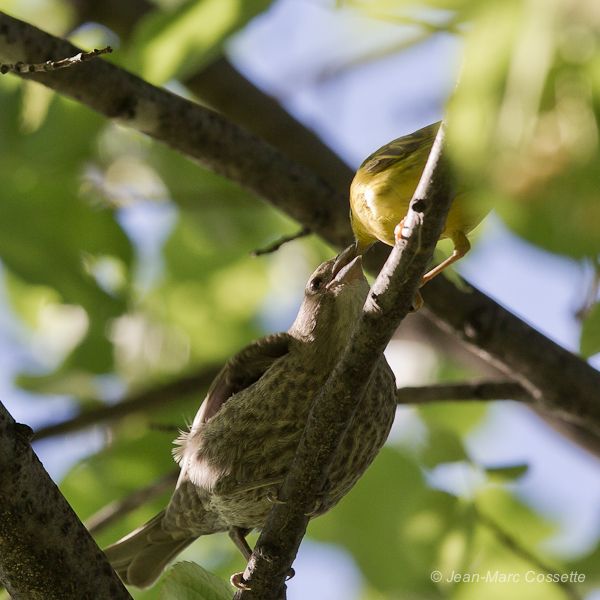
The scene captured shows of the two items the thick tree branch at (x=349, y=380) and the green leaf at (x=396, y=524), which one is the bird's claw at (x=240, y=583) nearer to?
the thick tree branch at (x=349, y=380)

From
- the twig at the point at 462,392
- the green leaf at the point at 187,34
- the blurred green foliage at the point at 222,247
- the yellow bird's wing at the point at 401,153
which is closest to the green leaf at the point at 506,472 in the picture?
the blurred green foliage at the point at 222,247

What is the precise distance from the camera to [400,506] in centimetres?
438

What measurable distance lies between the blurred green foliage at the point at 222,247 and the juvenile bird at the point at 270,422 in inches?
26.7

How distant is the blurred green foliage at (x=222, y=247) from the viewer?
37.4 inches

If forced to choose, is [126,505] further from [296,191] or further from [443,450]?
[296,191]

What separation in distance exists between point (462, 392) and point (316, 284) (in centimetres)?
88

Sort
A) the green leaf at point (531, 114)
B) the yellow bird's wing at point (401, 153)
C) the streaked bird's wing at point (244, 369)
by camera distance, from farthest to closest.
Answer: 1. the streaked bird's wing at point (244, 369)
2. the yellow bird's wing at point (401, 153)
3. the green leaf at point (531, 114)

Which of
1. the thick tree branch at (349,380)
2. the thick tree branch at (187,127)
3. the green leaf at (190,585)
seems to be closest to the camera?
the thick tree branch at (349,380)

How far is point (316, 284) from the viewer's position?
410 centimetres

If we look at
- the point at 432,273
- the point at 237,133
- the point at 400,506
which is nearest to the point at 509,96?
the point at 432,273

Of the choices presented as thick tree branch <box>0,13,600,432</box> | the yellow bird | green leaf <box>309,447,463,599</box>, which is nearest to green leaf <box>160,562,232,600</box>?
the yellow bird

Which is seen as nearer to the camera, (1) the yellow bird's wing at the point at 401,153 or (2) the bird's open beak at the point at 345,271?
(1) the yellow bird's wing at the point at 401,153

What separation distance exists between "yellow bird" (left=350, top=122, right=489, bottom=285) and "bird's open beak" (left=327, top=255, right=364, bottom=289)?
2.70 feet

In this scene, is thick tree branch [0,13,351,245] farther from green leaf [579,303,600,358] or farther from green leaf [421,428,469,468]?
green leaf [579,303,600,358]
